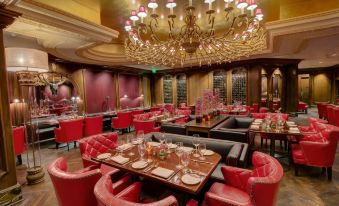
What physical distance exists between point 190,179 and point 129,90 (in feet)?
29.2

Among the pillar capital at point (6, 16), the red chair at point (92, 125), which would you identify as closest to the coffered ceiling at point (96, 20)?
the pillar capital at point (6, 16)

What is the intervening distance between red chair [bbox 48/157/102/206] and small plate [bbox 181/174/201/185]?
2.98 feet

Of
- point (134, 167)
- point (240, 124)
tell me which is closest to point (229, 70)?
point (240, 124)

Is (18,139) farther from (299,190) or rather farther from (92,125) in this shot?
(299,190)

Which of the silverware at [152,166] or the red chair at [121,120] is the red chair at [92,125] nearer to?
the red chair at [121,120]

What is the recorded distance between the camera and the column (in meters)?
2.52

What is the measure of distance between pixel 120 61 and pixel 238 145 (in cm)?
Result: 582

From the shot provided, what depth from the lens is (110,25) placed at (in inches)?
189

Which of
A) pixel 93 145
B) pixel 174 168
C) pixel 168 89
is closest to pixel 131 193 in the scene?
pixel 174 168

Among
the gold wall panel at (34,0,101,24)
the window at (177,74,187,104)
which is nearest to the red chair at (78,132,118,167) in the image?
the gold wall panel at (34,0,101,24)

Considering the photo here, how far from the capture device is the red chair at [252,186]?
1.54m

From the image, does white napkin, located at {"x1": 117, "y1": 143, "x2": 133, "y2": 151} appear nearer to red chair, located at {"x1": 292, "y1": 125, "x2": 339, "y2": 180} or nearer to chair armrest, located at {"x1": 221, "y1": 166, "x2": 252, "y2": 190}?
chair armrest, located at {"x1": 221, "y1": 166, "x2": 252, "y2": 190}

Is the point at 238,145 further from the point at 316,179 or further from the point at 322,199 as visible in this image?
the point at 316,179

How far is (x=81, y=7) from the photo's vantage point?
3.71 m
